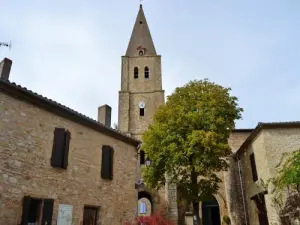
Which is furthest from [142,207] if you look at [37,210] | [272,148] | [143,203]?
[37,210]

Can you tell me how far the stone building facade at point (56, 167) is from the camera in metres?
9.12

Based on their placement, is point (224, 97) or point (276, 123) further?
point (224, 97)

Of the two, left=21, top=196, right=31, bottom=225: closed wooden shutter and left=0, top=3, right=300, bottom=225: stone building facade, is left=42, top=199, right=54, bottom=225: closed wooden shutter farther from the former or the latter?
left=21, top=196, right=31, bottom=225: closed wooden shutter

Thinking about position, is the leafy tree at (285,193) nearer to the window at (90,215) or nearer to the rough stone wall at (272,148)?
the rough stone wall at (272,148)

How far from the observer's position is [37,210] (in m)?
9.60

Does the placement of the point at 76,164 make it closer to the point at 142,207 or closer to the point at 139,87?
the point at 139,87

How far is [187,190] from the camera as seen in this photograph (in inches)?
637

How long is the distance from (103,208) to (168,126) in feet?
22.2

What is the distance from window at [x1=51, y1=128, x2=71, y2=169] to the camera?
10.6 m

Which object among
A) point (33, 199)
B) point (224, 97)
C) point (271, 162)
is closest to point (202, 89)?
point (224, 97)

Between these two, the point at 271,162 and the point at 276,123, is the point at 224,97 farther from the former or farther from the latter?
the point at 271,162

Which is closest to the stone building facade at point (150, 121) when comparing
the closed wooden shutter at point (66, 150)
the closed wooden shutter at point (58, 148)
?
the closed wooden shutter at point (66, 150)

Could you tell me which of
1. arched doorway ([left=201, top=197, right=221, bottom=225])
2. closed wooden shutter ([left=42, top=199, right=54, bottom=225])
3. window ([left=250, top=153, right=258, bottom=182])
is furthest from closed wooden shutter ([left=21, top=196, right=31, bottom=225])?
arched doorway ([left=201, top=197, right=221, bottom=225])

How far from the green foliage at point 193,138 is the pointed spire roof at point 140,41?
657 inches
